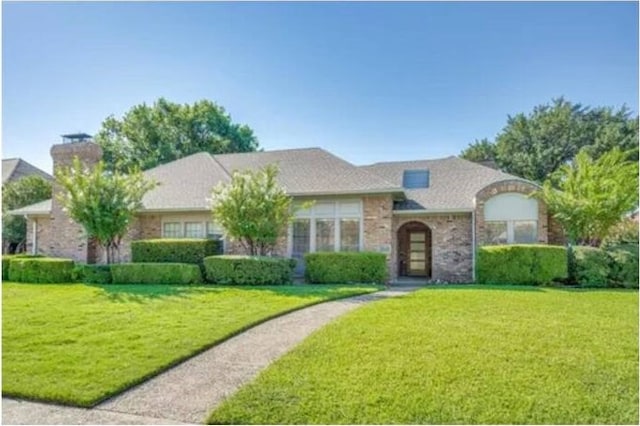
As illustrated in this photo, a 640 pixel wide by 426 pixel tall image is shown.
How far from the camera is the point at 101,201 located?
15102 millimetres

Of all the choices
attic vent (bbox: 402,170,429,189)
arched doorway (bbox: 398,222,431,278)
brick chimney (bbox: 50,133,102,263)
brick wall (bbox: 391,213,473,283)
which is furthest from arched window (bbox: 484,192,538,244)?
brick chimney (bbox: 50,133,102,263)

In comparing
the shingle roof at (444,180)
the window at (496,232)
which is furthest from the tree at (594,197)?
the shingle roof at (444,180)

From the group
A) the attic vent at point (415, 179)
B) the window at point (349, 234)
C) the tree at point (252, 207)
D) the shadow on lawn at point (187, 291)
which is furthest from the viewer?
the attic vent at point (415, 179)

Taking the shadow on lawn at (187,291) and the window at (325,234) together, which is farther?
the window at (325,234)

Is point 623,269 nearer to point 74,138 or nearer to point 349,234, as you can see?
point 349,234

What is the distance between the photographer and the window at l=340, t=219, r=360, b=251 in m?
15.9

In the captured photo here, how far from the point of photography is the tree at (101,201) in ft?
49.1

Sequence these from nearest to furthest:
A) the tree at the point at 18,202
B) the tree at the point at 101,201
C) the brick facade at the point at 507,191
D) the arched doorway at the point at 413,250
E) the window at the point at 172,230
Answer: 1. the tree at the point at 101,201
2. the brick facade at the point at 507,191
3. the window at the point at 172,230
4. the arched doorway at the point at 413,250
5. the tree at the point at 18,202

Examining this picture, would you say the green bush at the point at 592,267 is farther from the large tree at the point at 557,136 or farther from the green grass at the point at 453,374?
the large tree at the point at 557,136

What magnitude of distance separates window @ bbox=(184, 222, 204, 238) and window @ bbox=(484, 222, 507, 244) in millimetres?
10738

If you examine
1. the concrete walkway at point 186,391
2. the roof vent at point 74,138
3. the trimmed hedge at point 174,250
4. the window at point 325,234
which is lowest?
the concrete walkway at point 186,391

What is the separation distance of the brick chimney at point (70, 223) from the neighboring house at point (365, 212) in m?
0.04

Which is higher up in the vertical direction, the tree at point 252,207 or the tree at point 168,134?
the tree at point 168,134

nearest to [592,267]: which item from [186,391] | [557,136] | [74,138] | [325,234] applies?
[325,234]
